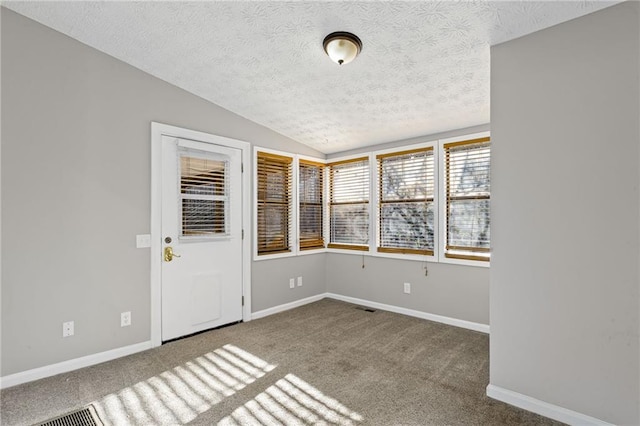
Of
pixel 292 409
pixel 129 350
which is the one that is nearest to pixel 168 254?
pixel 129 350

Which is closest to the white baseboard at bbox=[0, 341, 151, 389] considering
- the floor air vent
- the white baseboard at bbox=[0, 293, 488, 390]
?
the white baseboard at bbox=[0, 293, 488, 390]

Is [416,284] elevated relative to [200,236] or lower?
lower

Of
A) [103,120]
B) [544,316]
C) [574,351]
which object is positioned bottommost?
[574,351]

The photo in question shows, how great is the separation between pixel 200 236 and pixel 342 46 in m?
2.35

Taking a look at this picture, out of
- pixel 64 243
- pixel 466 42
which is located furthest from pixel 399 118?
pixel 64 243

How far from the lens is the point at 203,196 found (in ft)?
11.6

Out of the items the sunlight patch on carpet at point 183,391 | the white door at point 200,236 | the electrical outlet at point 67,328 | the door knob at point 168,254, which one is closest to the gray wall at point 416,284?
the white door at point 200,236

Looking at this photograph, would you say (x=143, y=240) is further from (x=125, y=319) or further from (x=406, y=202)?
(x=406, y=202)

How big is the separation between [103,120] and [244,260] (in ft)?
6.57

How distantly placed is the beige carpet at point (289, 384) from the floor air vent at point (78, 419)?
53mm

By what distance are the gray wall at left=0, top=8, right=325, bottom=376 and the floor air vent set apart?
78 cm

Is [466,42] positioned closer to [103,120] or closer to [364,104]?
[364,104]

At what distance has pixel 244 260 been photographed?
12.9 feet

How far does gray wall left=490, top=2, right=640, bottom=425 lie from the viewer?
1.86 meters
